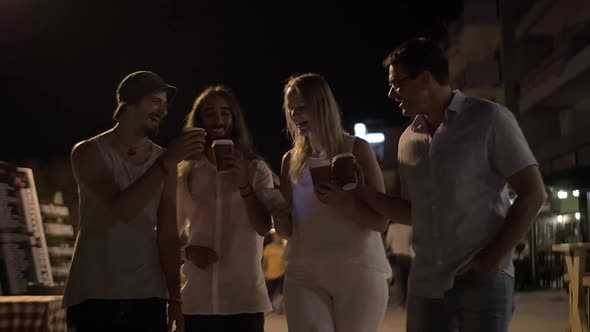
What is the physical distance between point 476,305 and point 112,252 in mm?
1439

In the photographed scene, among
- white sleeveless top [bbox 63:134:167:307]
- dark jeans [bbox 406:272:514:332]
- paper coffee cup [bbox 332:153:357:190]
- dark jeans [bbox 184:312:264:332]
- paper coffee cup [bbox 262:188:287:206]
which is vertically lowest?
dark jeans [bbox 184:312:264:332]

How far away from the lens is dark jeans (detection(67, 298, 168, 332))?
309cm

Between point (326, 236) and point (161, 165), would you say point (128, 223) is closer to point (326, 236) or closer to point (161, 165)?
point (161, 165)

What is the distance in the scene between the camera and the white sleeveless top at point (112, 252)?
3.10 m

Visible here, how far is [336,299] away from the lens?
3.68 m

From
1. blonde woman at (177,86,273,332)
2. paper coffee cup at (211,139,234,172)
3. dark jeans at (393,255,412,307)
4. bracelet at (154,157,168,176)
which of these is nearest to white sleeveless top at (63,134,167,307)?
bracelet at (154,157,168,176)

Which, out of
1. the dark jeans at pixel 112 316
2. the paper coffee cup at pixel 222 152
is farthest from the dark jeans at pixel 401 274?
the dark jeans at pixel 112 316

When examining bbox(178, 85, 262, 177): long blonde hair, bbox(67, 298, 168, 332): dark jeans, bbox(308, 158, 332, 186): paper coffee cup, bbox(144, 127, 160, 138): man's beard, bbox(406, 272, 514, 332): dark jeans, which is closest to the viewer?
bbox(406, 272, 514, 332): dark jeans

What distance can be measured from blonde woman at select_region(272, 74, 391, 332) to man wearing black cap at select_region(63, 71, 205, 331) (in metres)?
0.69

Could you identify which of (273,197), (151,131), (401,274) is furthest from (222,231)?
(401,274)

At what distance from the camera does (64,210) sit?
31.7 ft

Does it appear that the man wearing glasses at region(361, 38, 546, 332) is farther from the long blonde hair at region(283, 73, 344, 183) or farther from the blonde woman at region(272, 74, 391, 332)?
the long blonde hair at region(283, 73, 344, 183)

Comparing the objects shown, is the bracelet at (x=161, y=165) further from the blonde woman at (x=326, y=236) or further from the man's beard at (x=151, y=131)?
the blonde woman at (x=326, y=236)

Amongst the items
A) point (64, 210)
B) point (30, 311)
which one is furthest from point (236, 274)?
point (64, 210)
